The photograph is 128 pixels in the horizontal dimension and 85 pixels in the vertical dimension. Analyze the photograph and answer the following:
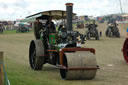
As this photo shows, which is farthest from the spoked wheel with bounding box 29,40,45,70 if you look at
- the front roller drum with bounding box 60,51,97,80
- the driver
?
the front roller drum with bounding box 60,51,97,80

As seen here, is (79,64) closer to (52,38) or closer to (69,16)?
(69,16)

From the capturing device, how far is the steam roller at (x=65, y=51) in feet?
29.5

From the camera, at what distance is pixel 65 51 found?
9.52 metres

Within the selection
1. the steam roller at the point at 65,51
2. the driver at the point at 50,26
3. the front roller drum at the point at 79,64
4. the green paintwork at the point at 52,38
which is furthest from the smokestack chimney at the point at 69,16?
the driver at the point at 50,26

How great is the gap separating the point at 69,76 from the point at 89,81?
554 millimetres

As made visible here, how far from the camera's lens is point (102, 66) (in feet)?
42.3

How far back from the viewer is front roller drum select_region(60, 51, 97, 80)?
29.3 feet

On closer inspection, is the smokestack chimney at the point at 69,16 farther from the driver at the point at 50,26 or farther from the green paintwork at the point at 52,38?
the driver at the point at 50,26

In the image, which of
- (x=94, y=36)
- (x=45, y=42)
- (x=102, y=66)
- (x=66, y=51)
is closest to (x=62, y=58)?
(x=66, y=51)

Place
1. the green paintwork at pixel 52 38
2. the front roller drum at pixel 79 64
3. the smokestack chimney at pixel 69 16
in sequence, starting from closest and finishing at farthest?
the front roller drum at pixel 79 64 → the smokestack chimney at pixel 69 16 → the green paintwork at pixel 52 38

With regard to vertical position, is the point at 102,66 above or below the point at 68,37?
below

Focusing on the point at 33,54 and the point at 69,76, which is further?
the point at 33,54

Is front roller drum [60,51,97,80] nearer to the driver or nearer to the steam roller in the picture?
the steam roller

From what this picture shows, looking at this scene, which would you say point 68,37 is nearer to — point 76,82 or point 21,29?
point 76,82
